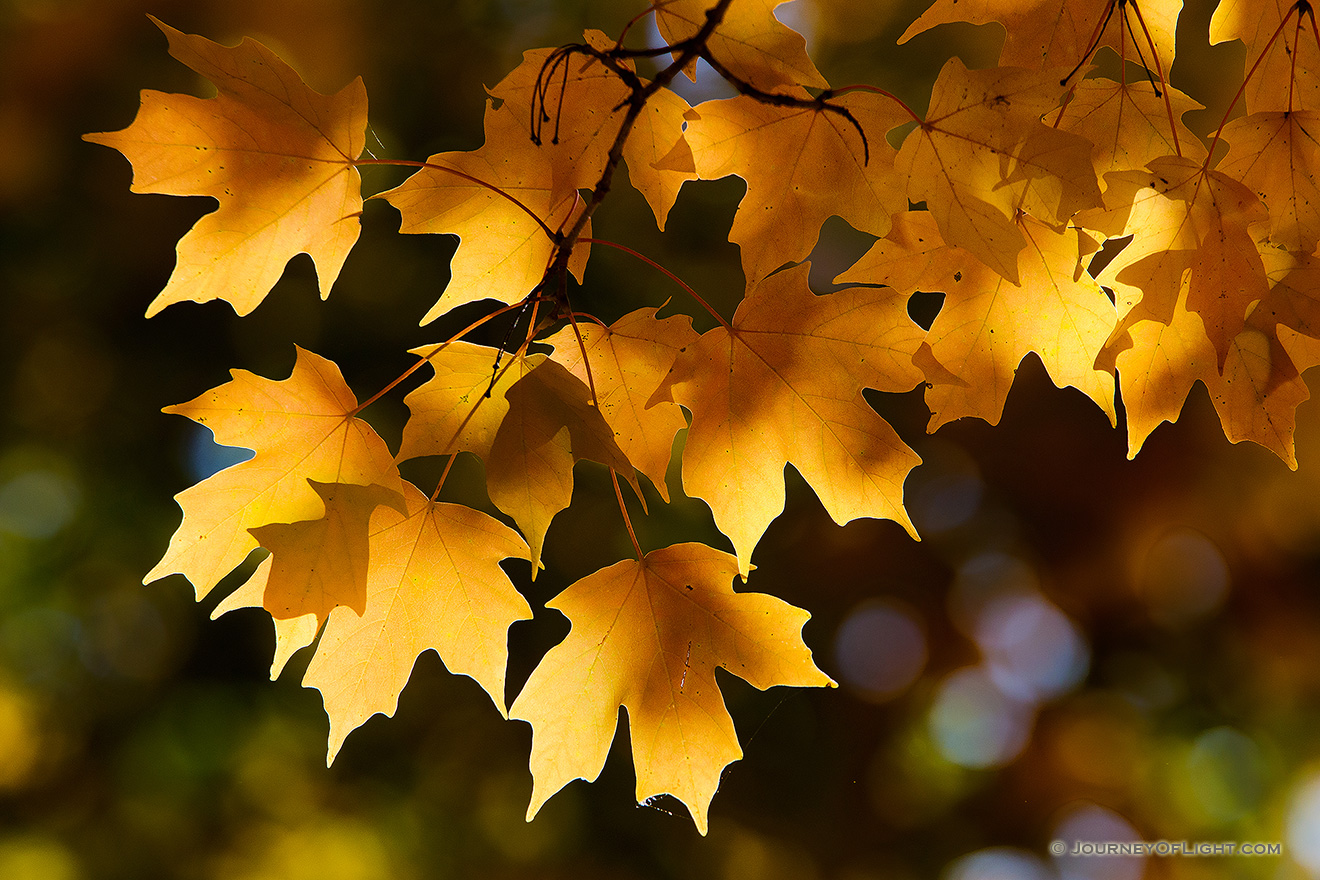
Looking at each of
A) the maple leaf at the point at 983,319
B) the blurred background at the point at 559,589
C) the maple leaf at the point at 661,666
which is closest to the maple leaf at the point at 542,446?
the maple leaf at the point at 661,666

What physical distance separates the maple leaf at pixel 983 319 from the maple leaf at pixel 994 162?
0.23ft

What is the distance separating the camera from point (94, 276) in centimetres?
197

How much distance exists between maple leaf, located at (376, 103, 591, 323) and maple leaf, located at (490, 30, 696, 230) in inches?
0.5

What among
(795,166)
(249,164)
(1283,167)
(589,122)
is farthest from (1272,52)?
(249,164)

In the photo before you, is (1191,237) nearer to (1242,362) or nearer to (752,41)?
(1242,362)

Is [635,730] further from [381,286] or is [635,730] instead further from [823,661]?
[381,286]

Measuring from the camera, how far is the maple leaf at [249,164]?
493mm

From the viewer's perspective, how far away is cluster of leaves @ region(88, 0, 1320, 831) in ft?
1.63

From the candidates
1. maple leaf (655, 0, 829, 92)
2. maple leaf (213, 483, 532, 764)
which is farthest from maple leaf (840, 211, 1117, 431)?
maple leaf (213, 483, 532, 764)

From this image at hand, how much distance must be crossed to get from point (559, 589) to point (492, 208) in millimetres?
1392

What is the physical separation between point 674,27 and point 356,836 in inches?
77.9

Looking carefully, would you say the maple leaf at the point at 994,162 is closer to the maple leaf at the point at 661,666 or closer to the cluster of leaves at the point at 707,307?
the cluster of leaves at the point at 707,307

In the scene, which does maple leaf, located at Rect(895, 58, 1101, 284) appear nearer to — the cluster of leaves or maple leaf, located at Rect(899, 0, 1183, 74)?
the cluster of leaves

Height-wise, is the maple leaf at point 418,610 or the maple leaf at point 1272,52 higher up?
the maple leaf at point 1272,52
